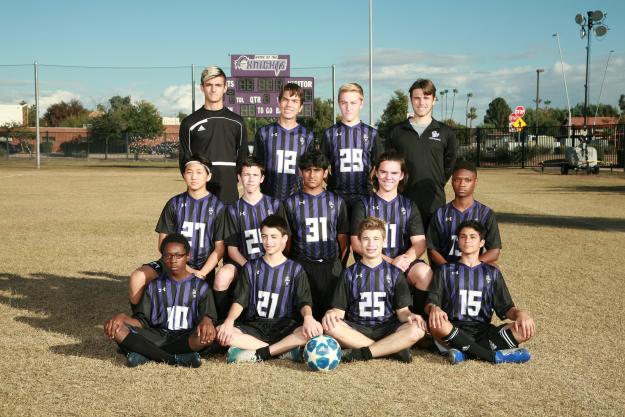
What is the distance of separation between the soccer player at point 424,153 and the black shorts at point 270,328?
1.65 meters

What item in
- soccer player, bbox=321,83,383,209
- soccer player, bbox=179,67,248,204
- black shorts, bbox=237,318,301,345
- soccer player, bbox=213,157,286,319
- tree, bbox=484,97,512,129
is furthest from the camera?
tree, bbox=484,97,512,129

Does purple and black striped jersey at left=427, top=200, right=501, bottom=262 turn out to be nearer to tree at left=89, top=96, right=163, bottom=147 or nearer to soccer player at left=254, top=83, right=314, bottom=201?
soccer player at left=254, top=83, right=314, bottom=201

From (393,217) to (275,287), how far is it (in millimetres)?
1135

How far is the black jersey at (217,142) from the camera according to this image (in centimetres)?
612

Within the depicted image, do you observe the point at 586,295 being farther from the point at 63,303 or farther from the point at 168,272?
the point at 63,303

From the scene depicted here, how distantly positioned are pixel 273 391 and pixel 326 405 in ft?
1.33

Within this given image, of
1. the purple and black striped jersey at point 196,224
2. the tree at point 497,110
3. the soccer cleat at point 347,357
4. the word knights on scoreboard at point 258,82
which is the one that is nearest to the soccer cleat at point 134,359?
the purple and black striped jersey at point 196,224

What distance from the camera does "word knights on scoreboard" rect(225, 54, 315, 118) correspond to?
31.2 m

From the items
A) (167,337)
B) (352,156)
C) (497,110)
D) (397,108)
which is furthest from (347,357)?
(497,110)

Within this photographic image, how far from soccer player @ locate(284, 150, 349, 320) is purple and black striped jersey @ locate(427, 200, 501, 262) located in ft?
2.39

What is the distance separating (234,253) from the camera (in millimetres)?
5504

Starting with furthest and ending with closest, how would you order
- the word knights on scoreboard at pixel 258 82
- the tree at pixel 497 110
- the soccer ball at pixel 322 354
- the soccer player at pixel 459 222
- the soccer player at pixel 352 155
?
the tree at pixel 497 110 → the word knights on scoreboard at pixel 258 82 → the soccer player at pixel 352 155 → the soccer player at pixel 459 222 → the soccer ball at pixel 322 354

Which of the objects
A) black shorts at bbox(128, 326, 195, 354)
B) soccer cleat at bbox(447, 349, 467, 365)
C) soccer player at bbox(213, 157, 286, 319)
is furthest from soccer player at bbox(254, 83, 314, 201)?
soccer cleat at bbox(447, 349, 467, 365)

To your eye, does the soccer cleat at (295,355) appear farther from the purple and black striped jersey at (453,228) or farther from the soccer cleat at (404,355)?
the purple and black striped jersey at (453,228)
